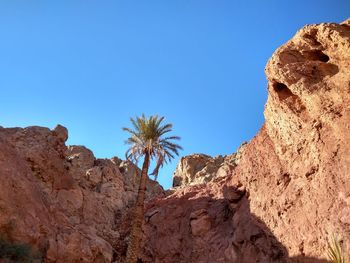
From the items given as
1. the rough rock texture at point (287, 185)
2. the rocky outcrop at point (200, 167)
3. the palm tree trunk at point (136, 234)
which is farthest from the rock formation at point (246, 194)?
the rocky outcrop at point (200, 167)

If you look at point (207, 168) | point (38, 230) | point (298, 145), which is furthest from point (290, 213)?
point (207, 168)

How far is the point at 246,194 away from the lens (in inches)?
956

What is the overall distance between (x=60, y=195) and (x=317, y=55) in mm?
17185

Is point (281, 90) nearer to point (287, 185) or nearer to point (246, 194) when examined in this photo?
point (287, 185)

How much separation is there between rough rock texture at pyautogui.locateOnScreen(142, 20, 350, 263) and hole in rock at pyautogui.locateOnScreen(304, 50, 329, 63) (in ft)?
0.16

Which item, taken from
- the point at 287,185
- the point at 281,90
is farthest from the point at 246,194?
the point at 281,90

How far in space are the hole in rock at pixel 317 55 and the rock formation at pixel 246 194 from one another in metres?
0.06

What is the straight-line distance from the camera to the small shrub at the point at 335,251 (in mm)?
14320

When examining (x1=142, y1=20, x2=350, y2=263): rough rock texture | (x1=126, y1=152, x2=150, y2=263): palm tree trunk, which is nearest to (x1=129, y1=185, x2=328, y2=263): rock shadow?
(x1=142, y1=20, x2=350, y2=263): rough rock texture

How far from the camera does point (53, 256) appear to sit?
20219 millimetres

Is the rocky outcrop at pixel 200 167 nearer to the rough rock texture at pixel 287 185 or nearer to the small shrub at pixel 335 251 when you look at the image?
the rough rock texture at pixel 287 185

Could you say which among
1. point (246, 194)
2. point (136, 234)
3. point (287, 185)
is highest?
point (246, 194)

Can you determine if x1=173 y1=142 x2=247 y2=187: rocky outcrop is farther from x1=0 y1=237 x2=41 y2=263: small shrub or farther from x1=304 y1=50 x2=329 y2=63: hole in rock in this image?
x1=0 y1=237 x2=41 y2=263: small shrub

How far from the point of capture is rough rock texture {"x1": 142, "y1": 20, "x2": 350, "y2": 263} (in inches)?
688
